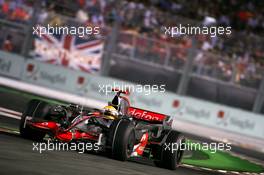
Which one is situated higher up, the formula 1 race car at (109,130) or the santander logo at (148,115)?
the santander logo at (148,115)

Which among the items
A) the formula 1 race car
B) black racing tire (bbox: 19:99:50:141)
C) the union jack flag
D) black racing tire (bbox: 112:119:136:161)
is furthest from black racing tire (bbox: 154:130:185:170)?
the union jack flag

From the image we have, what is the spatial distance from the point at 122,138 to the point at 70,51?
1440 centimetres

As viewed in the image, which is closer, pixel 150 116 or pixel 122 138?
pixel 122 138

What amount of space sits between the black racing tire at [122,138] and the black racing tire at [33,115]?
1264mm

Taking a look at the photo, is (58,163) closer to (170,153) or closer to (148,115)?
(170,153)

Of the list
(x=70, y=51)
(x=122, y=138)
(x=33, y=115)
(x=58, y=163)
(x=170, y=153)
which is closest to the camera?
(x=58, y=163)

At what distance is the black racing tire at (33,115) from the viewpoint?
11219mm

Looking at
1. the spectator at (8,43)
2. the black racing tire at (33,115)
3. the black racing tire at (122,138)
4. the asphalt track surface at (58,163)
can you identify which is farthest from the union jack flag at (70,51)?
the black racing tire at (122,138)

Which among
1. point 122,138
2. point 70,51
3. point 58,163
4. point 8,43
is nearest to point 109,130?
point 122,138

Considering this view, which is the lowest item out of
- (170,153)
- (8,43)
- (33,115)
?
(170,153)

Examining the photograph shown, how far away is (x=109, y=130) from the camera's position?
10891mm

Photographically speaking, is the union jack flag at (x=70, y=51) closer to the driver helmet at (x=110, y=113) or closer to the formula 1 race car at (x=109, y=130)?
the formula 1 race car at (x=109, y=130)

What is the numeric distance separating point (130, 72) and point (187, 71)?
1.96m

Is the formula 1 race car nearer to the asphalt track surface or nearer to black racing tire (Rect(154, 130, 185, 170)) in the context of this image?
black racing tire (Rect(154, 130, 185, 170))
